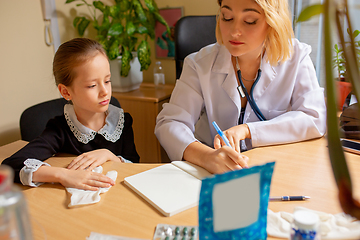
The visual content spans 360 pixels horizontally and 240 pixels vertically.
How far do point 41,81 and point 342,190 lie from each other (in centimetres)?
223

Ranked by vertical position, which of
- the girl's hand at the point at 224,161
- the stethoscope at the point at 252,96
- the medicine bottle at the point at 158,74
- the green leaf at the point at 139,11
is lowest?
the medicine bottle at the point at 158,74

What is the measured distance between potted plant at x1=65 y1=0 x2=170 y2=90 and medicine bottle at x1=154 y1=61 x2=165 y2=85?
233 mm

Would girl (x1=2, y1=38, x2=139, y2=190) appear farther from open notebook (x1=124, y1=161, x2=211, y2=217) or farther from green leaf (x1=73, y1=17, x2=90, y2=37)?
green leaf (x1=73, y1=17, x2=90, y2=37)

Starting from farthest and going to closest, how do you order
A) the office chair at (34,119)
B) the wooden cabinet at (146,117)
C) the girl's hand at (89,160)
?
the wooden cabinet at (146,117) < the office chair at (34,119) < the girl's hand at (89,160)

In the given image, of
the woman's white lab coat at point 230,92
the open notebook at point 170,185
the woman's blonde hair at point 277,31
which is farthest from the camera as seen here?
the woman's white lab coat at point 230,92

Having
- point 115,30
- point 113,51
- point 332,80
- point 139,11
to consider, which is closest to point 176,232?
point 332,80

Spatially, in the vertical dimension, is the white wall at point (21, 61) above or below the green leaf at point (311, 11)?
below

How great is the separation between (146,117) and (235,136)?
4.21 ft

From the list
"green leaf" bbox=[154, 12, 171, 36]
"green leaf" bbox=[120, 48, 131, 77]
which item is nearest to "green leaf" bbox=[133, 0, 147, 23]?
"green leaf" bbox=[154, 12, 171, 36]

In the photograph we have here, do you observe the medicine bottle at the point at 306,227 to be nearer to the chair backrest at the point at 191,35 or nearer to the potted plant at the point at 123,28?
the chair backrest at the point at 191,35

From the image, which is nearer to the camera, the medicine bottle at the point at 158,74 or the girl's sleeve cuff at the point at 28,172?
the girl's sleeve cuff at the point at 28,172

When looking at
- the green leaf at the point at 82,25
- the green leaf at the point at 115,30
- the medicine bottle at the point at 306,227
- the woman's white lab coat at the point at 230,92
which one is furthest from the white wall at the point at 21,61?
the medicine bottle at the point at 306,227

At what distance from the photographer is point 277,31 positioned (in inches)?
47.3

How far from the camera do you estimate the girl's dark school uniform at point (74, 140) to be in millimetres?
1040
